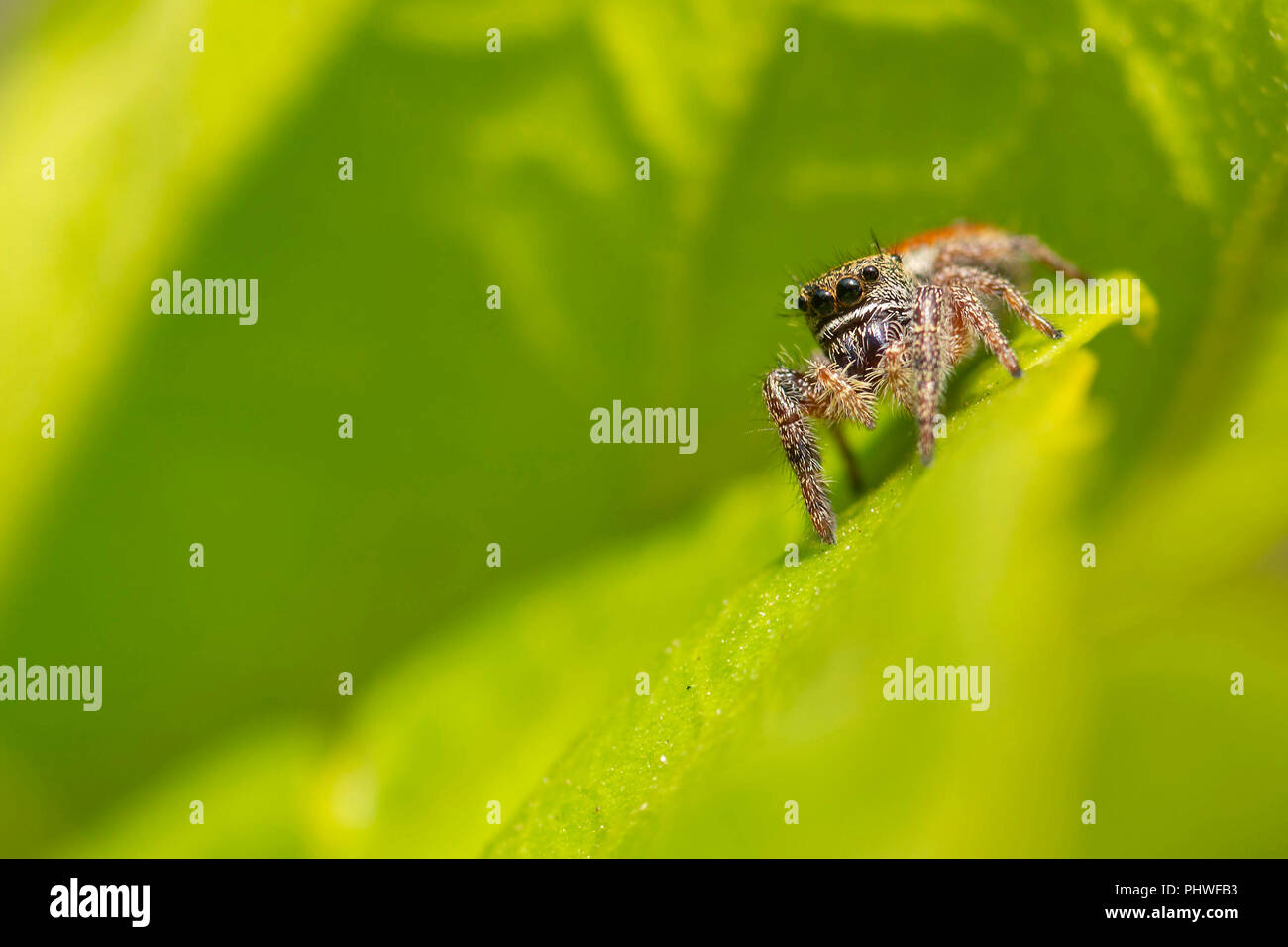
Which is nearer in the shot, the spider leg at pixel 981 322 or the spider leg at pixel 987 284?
the spider leg at pixel 981 322

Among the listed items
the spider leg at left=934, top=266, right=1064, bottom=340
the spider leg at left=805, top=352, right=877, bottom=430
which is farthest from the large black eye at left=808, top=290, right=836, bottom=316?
the spider leg at left=934, top=266, right=1064, bottom=340

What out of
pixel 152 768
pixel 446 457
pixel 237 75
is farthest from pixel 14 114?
pixel 152 768

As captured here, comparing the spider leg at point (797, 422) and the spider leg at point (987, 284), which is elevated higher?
the spider leg at point (987, 284)

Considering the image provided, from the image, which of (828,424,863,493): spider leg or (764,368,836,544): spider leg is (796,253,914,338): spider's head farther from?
(828,424,863,493): spider leg

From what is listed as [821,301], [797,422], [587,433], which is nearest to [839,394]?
[797,422]

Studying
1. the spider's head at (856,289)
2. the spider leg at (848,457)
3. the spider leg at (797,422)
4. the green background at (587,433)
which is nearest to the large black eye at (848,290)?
the spider's head at (856,289)

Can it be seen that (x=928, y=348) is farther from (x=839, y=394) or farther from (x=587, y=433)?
(x=587, y=433)

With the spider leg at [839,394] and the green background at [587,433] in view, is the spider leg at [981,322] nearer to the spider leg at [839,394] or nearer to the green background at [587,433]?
the green background at [587,433]
